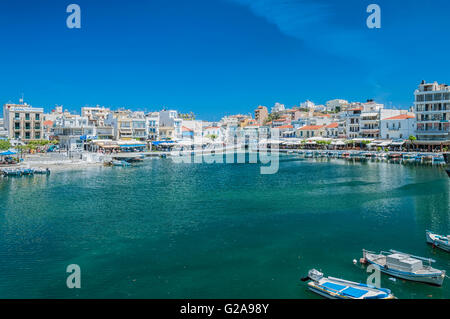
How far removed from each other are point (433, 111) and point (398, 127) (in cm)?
779

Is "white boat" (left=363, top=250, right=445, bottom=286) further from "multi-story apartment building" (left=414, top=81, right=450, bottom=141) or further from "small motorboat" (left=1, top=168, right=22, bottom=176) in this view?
"multi-story apartment building" (left=414, top=81, right=450, bottom=141)

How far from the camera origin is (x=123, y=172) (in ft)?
132

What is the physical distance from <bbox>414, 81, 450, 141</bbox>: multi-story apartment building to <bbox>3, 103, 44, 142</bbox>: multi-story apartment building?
5573 centimetres

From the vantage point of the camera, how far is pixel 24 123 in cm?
5472

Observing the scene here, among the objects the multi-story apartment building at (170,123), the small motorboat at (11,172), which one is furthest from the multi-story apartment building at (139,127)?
the small motorboat at (11,172)

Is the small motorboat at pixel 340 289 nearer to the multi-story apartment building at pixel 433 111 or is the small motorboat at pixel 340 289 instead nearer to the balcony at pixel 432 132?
the multi-story apartment building at pixel 433 111

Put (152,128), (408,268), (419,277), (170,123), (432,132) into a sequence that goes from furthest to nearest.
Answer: (170,123), (152,128), (432,132), (408,268), (419,277)

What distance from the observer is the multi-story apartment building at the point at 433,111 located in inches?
1999

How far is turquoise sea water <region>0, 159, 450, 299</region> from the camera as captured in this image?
1147 cm

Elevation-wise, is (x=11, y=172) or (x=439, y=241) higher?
(x=11, y=172)

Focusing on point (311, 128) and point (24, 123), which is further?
point (311, 128)

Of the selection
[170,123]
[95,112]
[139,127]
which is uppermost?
[95,112]

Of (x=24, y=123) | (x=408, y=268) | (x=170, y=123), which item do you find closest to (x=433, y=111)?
(x=170, y=123)

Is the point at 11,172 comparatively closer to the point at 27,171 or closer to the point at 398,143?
the point at 27,171
